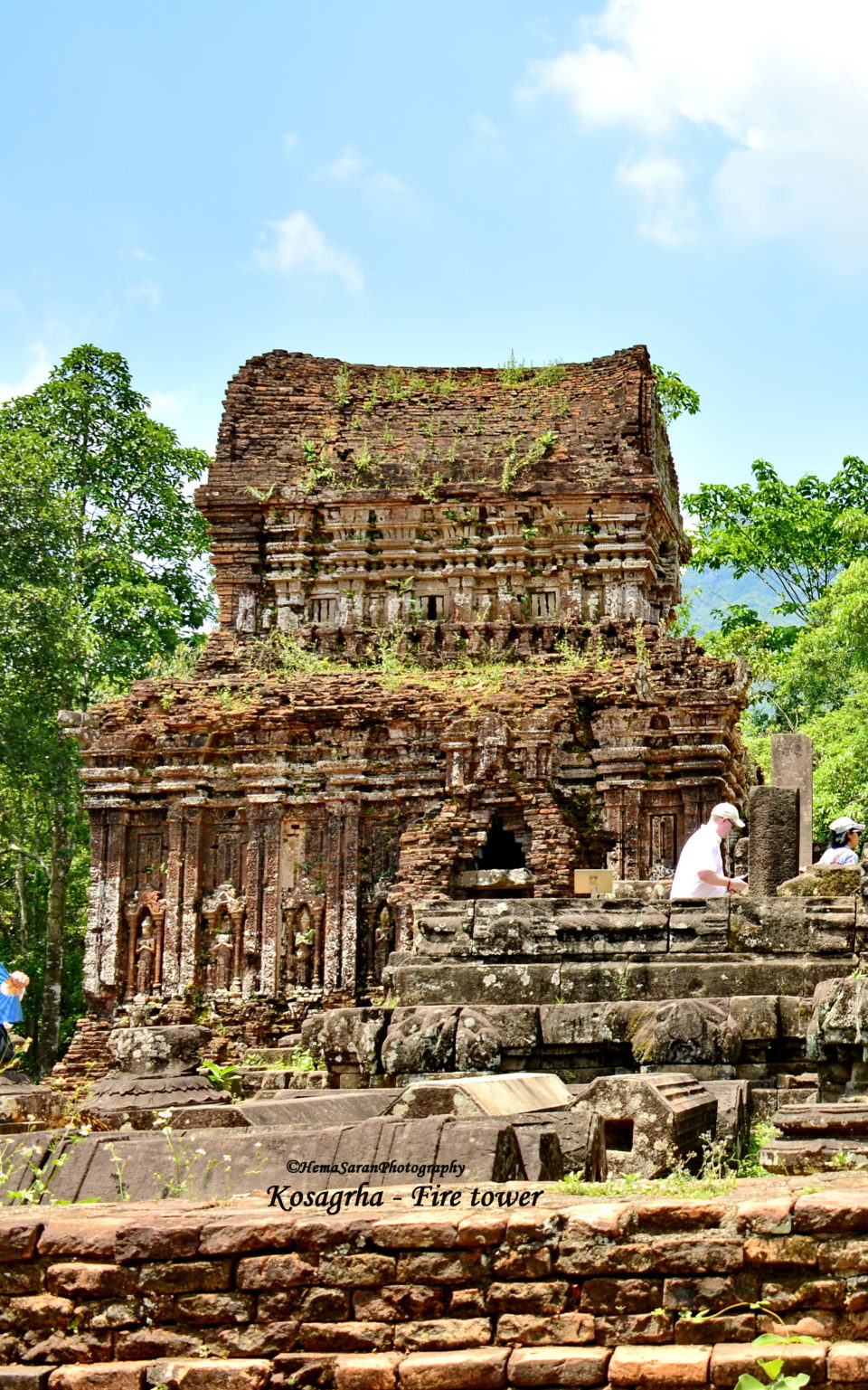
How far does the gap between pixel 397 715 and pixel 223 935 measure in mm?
3423

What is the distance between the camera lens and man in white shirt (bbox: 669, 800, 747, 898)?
1302 centimetres

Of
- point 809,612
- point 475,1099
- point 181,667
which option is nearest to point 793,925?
point 475,1099

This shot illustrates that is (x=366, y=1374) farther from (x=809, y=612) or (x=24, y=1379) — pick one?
(x=809, y=612)

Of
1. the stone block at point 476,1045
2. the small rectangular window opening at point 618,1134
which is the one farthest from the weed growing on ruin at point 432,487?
the small rectangular window opening at point 618,1134

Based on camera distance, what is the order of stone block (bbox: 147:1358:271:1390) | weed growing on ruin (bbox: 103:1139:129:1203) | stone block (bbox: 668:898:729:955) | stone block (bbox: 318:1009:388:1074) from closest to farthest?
stone block (bbox: 147:1358:271:1390)
weed growing on ruin (bbox: 103:1139:129:1203)
stone block (bbox: 318:1009:388:1074)
stone block (bbox: 668:898:729:955)

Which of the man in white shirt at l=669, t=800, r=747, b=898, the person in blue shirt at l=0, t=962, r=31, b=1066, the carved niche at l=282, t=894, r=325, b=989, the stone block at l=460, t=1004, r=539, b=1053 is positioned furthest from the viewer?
the carved niche at l=282, t=894, r=325, b=989

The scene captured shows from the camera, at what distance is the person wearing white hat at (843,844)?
1488 cm

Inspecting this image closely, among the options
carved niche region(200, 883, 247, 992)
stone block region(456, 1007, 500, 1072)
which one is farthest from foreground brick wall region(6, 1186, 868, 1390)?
carved niche region(200, 883, 247, 992)

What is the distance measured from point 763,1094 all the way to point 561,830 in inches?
349

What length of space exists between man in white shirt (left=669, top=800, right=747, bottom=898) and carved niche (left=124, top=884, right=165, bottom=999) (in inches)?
361

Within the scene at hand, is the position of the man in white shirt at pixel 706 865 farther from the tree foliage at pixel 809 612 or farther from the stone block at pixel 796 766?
the tree foliage at pixel 809 612

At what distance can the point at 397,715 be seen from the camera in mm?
20688

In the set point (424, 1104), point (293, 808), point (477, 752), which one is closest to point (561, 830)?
point (477, 752)

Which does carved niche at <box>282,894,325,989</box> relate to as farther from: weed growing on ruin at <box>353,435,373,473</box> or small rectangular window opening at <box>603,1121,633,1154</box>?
small rectangular window opening at <box>603,1121,633,1154</box>
